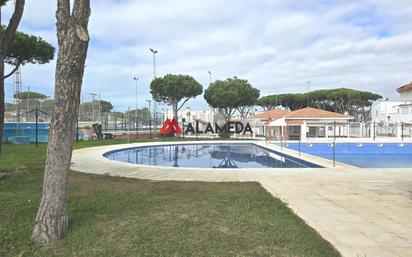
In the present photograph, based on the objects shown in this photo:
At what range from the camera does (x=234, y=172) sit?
330 inches

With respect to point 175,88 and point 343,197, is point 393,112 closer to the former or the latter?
point 175,88

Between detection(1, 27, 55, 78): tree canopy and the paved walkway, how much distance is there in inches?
227

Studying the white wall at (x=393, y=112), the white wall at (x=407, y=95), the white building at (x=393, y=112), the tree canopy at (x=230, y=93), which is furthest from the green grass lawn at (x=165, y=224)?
the white wall at (x=393, y=112)

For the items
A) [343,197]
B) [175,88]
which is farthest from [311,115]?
[343,197]

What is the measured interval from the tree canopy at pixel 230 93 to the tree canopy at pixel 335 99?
1716cm

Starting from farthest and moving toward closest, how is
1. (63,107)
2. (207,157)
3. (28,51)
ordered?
(207,157) → (28,51) → (63,107)

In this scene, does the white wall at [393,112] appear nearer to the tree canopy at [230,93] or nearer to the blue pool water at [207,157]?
the tree canopy at [230,93]

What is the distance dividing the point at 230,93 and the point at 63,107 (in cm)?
2870

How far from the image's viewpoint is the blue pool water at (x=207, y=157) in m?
12.6

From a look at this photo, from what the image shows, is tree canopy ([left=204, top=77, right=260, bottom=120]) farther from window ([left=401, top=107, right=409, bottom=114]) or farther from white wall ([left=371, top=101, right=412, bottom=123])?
window ([left=401, top=107, right=409, bottom=114])

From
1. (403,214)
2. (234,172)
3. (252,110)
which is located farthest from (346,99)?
(403,214)

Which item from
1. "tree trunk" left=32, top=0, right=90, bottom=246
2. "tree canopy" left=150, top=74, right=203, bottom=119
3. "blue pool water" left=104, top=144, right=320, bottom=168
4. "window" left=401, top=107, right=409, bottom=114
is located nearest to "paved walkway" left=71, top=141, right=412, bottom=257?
"blue pool water" left=104, top=144, right=320, bottom=168

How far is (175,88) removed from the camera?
3044 centimetres

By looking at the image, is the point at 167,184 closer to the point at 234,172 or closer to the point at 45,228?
the point at 234,172
